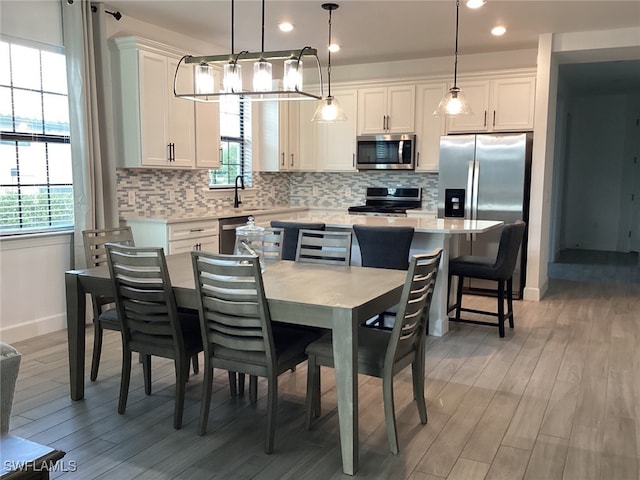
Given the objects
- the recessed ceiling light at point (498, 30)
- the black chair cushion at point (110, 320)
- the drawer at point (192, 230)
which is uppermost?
the recessed ceiling light at point (498, 30)

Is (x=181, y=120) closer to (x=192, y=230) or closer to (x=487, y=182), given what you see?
(x=192, y=230)

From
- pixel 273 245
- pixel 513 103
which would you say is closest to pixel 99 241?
pixel 273 245

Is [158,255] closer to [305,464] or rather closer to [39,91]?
[305,464]

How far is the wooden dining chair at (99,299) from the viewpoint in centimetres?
315

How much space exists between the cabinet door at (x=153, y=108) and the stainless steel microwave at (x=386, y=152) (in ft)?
8.35

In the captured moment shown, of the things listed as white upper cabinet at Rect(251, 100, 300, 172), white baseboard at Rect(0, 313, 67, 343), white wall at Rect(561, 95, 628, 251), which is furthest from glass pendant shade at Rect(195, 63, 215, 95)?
white wall at Rect(561, 95, 628, 251)

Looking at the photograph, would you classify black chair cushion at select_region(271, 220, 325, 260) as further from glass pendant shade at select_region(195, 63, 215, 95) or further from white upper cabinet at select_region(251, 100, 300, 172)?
white upper cabinet at select_region(251, 100, 300, 172)

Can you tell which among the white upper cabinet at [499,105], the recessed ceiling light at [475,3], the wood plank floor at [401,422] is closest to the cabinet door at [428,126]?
the white upper cabinet at [499,105]

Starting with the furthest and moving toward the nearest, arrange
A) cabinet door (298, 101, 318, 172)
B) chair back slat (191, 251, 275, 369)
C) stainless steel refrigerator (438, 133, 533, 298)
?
cabinet door (298, 101, 318, 172)
stainless steel refrigerator (438, 133, 533, 298)
chair back slat (191, 251, 275, 369)

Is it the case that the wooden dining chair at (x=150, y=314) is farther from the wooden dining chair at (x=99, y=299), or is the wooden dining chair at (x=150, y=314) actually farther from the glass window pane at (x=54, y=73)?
the glass window pane at (x=54, y=73)

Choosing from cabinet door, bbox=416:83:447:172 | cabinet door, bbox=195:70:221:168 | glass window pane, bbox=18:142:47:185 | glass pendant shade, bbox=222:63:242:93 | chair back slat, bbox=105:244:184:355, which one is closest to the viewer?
chair back slat, bbox=105:244:184:355

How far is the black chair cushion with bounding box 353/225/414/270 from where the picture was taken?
387 centimetres

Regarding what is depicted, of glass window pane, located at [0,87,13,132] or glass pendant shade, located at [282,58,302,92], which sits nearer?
glass pendant shade, located at [282,58,302,92]

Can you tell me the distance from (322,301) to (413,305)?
43 cm
